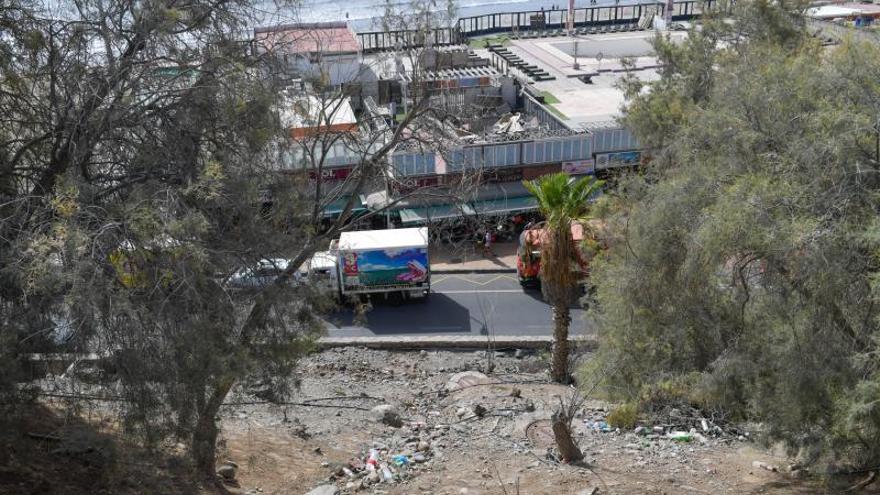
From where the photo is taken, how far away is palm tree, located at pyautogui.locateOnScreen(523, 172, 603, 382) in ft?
→ 63.7

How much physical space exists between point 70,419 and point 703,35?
1938 cm

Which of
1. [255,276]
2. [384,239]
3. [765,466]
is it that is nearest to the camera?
[255,276]

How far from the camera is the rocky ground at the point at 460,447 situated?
13.1 meters

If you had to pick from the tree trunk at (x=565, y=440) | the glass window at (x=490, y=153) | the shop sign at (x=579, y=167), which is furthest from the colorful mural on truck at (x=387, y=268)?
the tree trunk at (x=565, y=440)

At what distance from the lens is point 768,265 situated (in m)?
12.1

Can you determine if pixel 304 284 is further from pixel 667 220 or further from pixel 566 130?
pixel 566 130

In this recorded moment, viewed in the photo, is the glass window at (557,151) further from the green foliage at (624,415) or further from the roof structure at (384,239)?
the green foliage at (624,415)

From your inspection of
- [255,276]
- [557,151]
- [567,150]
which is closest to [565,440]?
[255,276]

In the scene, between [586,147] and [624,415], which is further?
[586,147]

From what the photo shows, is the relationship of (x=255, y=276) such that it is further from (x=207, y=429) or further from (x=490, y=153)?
(x=490, y=153)

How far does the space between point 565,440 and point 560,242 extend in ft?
21.5

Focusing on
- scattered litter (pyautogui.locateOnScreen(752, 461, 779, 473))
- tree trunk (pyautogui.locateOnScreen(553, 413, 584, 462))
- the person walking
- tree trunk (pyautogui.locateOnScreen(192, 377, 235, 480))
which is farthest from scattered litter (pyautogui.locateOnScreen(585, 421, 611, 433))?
the person walking

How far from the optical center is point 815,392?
11.8m

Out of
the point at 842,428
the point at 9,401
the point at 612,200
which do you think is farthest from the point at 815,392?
the point at 9,401
